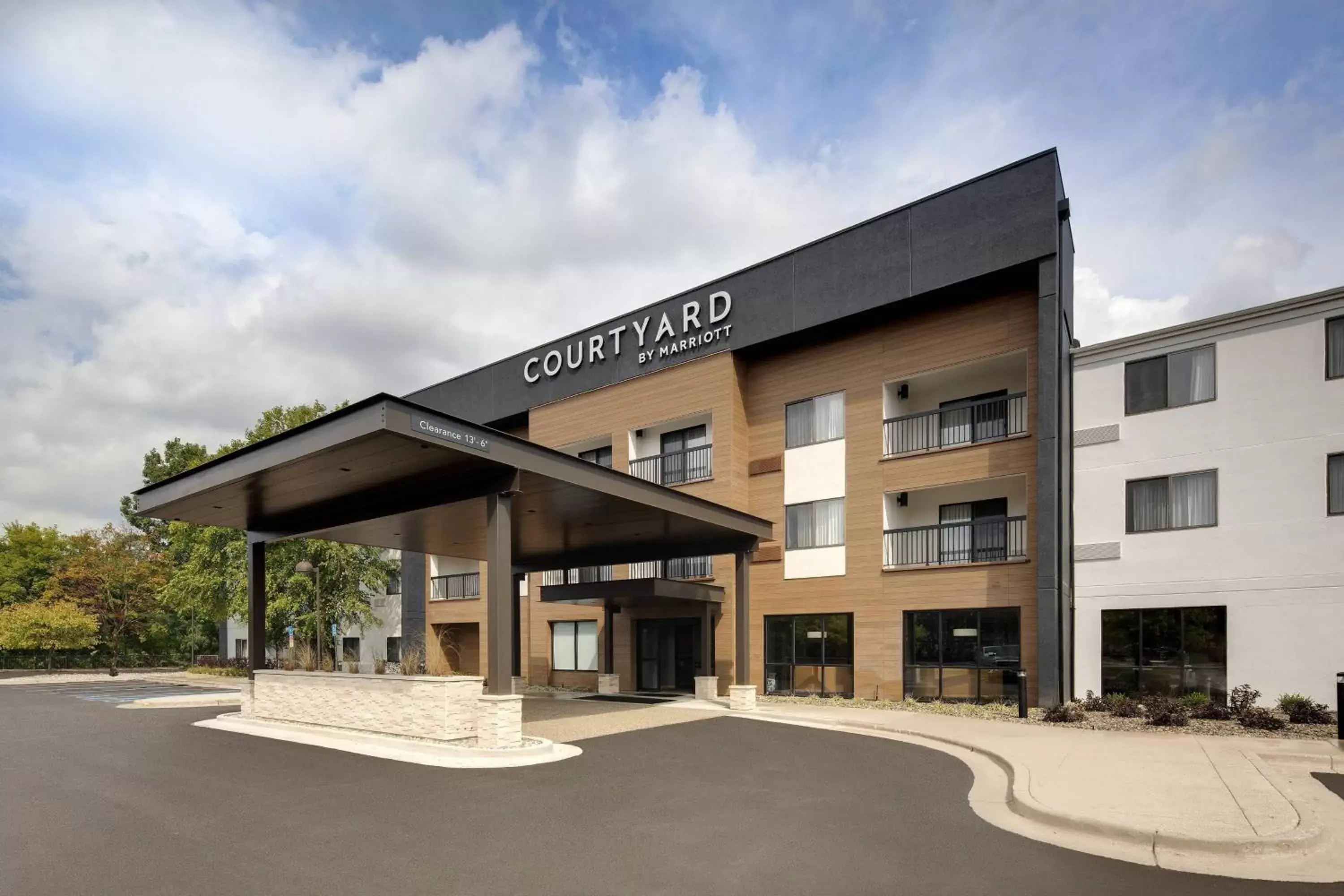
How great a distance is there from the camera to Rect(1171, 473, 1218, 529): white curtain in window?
18453 millimetres

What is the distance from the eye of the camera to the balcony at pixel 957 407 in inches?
827

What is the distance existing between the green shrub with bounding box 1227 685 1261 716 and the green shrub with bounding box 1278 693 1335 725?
1.71 feet

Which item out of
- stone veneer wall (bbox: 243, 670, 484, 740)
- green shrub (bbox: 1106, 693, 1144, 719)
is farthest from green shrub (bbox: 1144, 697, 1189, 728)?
stone veneer wall (bbox: 243, 670, 484, 740)

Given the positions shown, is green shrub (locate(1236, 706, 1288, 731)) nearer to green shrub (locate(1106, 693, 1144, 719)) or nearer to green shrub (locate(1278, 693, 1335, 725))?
green shrub (locate(1278, 693, 1335, 725))

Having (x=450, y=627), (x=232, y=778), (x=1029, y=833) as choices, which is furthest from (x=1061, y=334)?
(x=450, y=627)

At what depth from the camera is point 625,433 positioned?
28.0 m

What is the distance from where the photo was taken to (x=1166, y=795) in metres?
9.43

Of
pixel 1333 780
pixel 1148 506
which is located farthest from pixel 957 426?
pixel 1333 780

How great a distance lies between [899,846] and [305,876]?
16.5 feet

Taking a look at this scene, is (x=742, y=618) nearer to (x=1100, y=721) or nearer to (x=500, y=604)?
(x=1100, y=721)

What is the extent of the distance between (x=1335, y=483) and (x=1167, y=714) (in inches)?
229

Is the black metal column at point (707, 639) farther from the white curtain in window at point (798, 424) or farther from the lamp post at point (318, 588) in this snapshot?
the lamp post at point (318, 588)

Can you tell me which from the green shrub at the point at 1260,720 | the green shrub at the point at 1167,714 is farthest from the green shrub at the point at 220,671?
the green shrub at the point at 1260,720

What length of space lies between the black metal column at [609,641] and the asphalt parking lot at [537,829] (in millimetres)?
13367
